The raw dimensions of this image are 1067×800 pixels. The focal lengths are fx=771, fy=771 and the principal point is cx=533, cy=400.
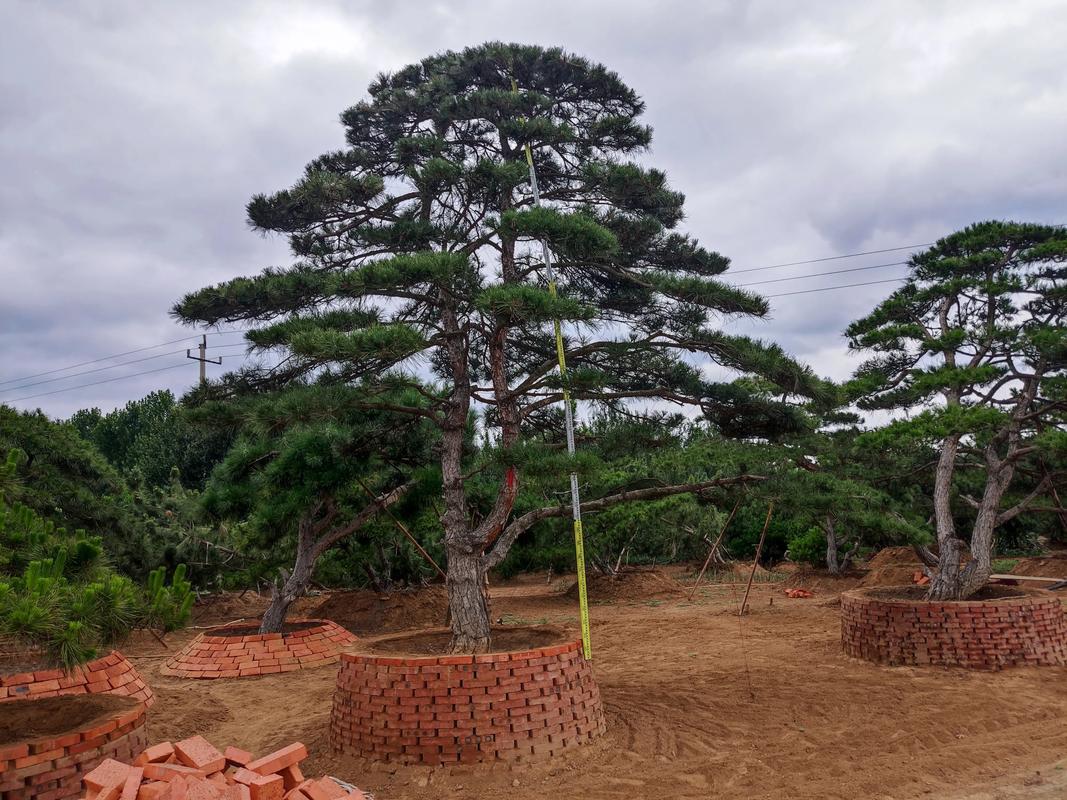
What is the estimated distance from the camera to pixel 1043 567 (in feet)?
51.4

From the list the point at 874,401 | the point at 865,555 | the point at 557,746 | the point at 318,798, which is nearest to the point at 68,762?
the point at 318,798

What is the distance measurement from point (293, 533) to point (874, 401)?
9.46 meters

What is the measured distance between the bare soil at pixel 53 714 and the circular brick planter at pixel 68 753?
0.04 m

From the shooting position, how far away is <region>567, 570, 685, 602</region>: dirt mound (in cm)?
1628

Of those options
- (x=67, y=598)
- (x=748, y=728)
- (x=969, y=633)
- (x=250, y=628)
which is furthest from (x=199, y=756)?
(x=250, y=628)

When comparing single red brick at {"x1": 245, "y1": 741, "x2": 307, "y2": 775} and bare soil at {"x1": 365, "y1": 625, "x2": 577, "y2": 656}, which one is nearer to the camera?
single red brick at {"x1": 245, "y1": 741, "x2": 307, "y2": 775}

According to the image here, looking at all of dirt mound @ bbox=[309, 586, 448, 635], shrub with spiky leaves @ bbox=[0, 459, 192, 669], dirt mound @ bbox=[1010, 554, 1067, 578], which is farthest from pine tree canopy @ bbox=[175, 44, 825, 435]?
dirt mound @ bbox=[1010, 554, 1067, 578]

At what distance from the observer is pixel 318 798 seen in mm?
4051

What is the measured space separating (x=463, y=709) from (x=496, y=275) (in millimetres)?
3916

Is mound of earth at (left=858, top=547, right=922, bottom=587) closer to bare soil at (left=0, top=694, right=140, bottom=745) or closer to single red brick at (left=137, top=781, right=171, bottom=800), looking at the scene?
bare soil at (left=0, top=694, right=140, bottom=745)

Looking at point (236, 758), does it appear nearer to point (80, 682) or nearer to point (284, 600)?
point (80, 682)

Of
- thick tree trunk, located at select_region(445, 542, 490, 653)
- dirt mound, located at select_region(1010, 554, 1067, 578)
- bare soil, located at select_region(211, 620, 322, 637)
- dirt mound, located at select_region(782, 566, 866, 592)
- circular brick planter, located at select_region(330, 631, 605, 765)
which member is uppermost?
thick tree trunk, located at select_region(445, 542, 490, 653)

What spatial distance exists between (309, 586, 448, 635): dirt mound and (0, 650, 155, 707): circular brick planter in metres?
6.16

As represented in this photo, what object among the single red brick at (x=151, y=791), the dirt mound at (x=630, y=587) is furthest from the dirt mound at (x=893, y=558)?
the single red brick at (x=151, y=791)
